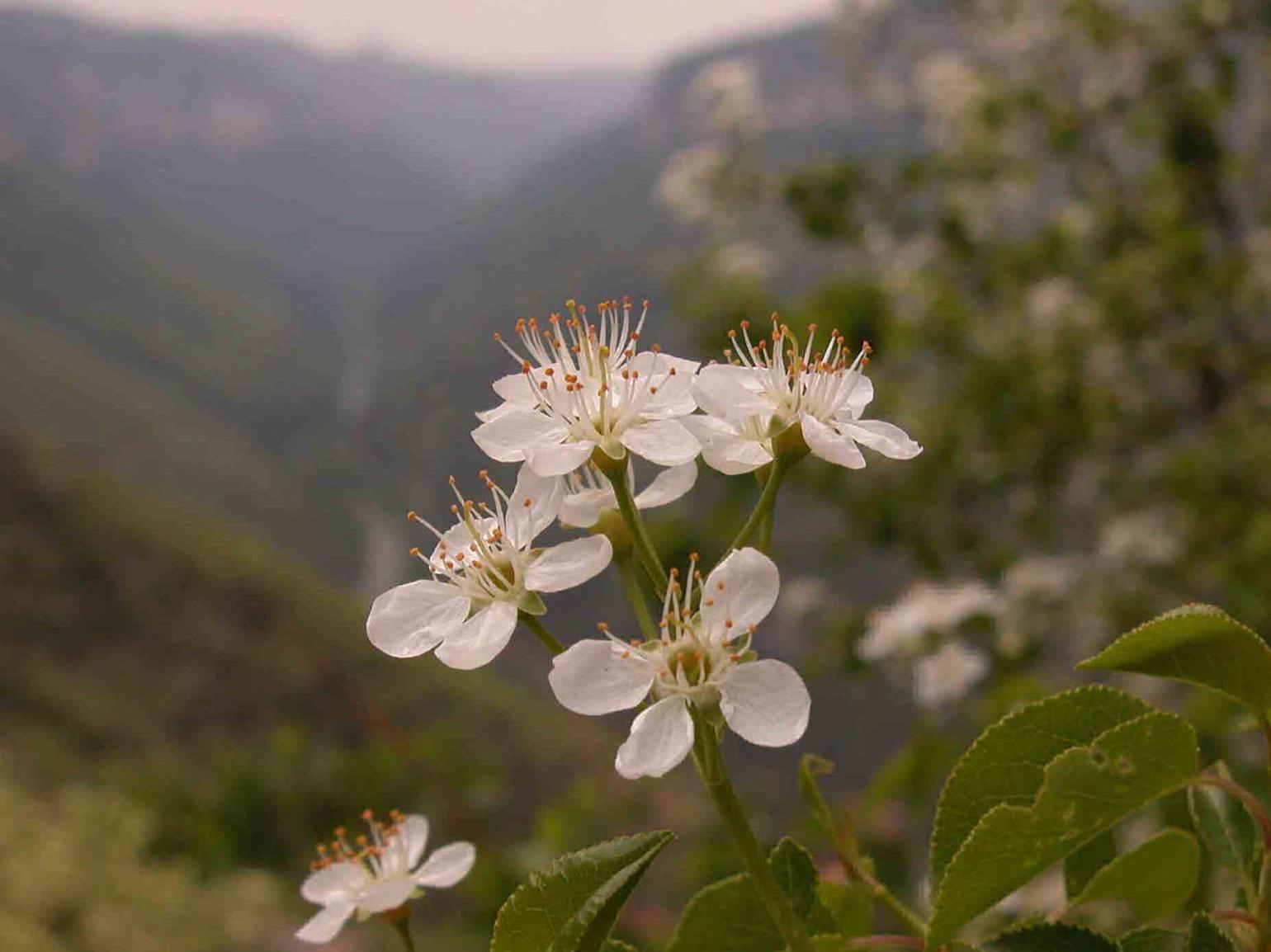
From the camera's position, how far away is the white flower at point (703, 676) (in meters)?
0.91

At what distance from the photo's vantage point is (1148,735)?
2.66ft

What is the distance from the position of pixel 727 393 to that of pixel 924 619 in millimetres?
2934

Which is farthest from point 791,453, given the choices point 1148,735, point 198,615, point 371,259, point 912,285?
point 371,259

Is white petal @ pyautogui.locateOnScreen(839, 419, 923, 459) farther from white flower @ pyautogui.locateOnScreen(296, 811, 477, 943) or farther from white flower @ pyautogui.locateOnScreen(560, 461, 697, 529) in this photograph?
white flower @ pyautogui.locateOnScreen(296, 811, 477, 943)

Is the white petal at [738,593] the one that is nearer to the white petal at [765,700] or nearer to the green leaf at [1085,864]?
the white petal at [765,700]

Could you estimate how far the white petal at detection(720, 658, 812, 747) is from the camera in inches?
36.1

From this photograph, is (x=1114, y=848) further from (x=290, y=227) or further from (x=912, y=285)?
(x=290, y=227)

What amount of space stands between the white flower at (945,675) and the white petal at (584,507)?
9.33 feet

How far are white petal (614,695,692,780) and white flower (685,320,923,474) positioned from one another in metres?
0.26

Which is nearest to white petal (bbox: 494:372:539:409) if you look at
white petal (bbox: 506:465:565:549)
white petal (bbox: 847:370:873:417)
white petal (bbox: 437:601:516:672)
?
white petal (bbox: 506:465:565:549)

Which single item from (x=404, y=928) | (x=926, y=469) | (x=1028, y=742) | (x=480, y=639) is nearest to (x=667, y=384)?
(x=480, y=639)

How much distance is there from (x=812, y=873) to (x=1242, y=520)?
4524 mm

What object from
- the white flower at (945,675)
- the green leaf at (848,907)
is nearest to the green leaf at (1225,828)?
the green leaf at (848,907)

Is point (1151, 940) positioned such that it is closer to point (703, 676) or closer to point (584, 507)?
point (703, 676)
